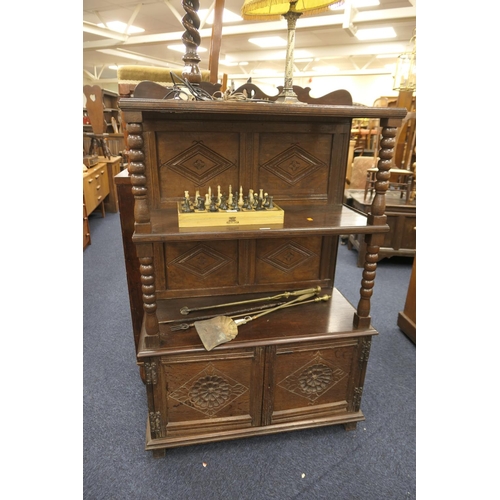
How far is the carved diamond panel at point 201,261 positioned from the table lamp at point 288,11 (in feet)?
2.59

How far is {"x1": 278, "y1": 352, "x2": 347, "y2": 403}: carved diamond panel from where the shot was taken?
1599mm

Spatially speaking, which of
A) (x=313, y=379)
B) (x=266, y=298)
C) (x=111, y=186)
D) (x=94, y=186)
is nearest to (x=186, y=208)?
(x=266, y=298)

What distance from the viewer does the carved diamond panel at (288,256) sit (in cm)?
180

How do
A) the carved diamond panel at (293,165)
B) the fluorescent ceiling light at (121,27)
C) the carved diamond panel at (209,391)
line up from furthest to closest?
→ the fluorescent ceiling light at (121,27) → the carved diamond panel at (293,165) → the carved diamond panel at (209,391)

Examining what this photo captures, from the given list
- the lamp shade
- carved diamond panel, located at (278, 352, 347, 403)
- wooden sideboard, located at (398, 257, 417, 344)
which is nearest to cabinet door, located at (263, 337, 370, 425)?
carved diamond panel, located at (278, 352, 347, 403)

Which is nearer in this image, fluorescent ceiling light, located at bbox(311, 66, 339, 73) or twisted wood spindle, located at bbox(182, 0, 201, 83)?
twisted wood spindle, located at bbox(182, 0, 201, 83)

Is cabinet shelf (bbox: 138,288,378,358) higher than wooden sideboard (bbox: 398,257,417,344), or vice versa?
cabinet shelf (bbox: 138,288,378,358)

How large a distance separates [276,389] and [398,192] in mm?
3318

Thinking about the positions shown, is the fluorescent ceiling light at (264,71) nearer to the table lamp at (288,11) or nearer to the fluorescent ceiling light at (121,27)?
the fluorescent ceiling light at (121,27)

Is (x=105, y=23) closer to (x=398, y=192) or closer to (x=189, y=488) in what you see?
(x=398, y=192)

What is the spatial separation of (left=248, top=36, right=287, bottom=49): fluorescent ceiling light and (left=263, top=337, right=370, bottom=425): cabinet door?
7909 mm

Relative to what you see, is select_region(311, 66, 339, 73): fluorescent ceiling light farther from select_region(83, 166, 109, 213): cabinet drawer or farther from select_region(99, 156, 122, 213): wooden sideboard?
select_region(83, 166, 109, 213): cabinet drawer

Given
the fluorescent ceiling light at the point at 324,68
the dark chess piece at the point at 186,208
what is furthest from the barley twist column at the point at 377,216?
the fluorescent ceiling light at the point at 324,68

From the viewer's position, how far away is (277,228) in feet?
4.39
